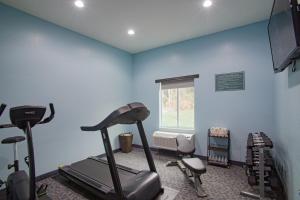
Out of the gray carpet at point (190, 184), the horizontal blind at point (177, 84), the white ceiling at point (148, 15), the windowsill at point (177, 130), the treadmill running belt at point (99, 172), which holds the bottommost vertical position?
the gray carpet at point (190, 184)

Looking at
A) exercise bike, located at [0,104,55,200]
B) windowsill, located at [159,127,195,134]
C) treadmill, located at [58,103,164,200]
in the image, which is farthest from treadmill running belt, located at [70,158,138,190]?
windowsill, located at [159,127,195,134]

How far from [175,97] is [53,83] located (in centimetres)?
282

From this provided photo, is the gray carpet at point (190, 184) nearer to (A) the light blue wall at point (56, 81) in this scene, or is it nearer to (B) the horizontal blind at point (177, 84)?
(A) the light blue wall at point (56, 81)

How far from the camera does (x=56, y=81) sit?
10.1 ft

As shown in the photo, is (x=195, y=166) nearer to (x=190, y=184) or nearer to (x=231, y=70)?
(x=190, y=184)

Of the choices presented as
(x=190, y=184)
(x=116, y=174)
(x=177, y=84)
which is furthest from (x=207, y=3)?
(x=190, y=184)

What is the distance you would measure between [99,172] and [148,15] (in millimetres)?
2857

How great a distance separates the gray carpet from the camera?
7.34 ft

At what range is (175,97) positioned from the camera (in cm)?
426

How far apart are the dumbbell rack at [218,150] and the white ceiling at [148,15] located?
224 centimetres

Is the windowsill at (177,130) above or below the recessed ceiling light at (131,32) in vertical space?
below

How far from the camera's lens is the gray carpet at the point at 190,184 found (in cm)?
224

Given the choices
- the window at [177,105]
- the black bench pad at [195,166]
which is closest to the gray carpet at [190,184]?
the black bench pad at [195,166]

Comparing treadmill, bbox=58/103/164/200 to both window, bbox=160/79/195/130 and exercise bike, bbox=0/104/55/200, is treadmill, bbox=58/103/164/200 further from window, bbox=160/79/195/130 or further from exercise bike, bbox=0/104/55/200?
window, bbox=160/79/195/130
